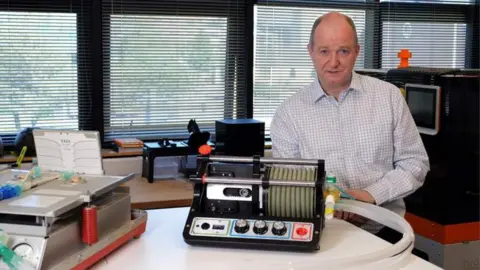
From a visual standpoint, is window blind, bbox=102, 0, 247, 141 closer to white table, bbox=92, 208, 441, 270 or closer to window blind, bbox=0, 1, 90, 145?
window blind, bbox=0, 1, 90, 145

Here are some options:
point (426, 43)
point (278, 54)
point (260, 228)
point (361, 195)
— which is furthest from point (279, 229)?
point (426, 43)

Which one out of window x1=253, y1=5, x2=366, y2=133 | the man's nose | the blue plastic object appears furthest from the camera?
window x1=253, y1=5, x2=366, y2=133

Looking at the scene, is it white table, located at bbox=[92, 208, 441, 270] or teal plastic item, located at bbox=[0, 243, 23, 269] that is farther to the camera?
white table, located at bbox=[92, 208, 441, 270]

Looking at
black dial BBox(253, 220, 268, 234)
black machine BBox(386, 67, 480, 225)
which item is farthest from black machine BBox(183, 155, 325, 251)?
black machine BBox(386, 67, 480, 225)

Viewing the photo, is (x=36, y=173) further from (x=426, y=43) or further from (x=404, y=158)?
(x=426, y=43)

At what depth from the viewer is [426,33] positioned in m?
4.46

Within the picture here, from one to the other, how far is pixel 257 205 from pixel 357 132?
0.71m

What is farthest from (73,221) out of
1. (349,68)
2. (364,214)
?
Result: (349,68)

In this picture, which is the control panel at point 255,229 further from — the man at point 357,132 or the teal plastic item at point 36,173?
the man at point 357,132

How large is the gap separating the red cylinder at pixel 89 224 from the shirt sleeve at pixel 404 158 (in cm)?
104

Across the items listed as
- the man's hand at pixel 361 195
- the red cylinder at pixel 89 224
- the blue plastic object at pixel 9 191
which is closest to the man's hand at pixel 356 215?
the man's hand at pixel 361 195

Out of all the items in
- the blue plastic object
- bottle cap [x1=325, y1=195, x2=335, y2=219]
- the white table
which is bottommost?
the white table

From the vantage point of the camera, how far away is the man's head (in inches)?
80.7

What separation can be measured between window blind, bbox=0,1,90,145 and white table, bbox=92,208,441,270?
2.04 m
